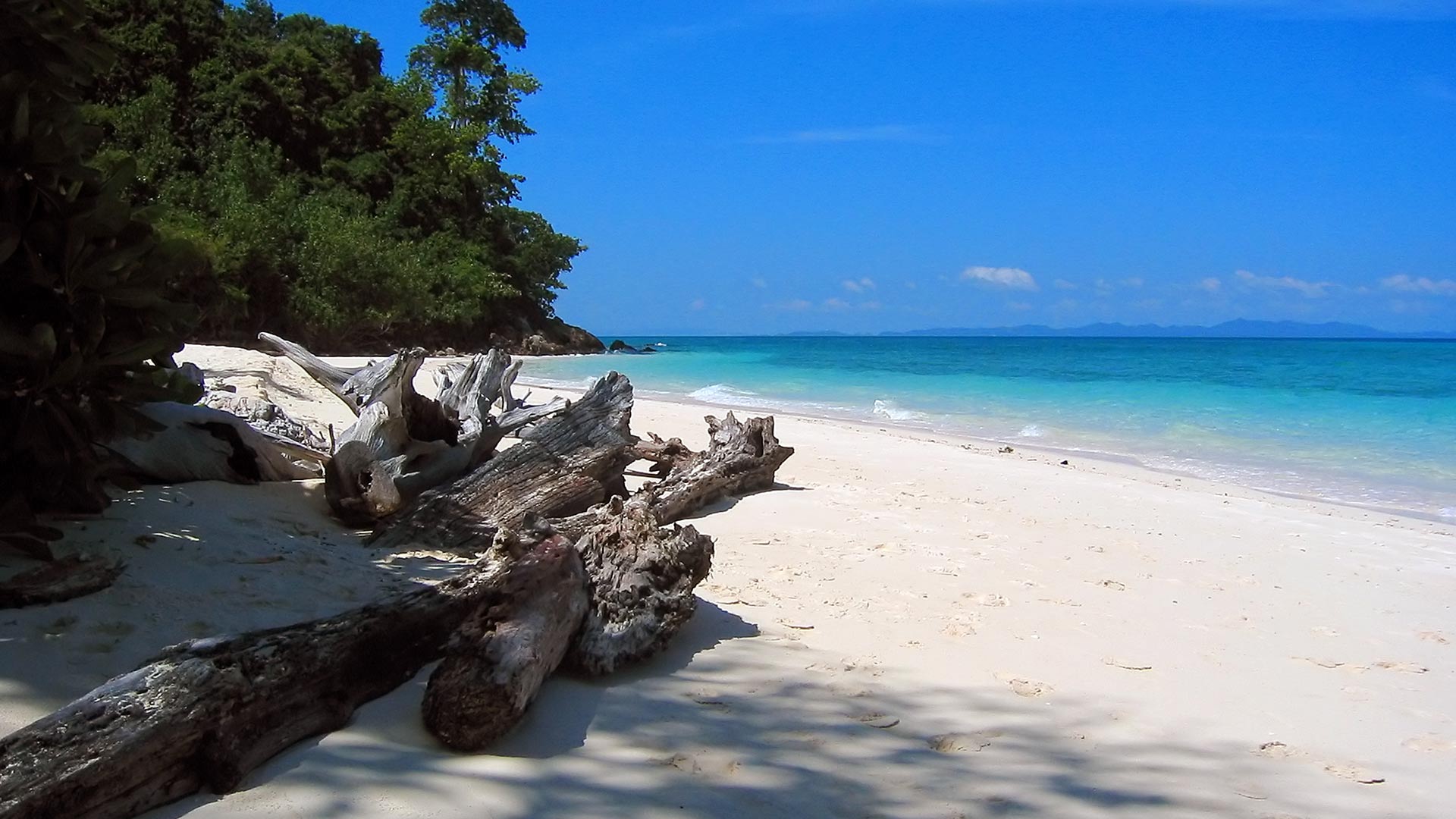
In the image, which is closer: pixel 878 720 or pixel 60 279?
pixel 878 720

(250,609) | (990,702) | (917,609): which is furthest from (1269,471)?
(250,609)

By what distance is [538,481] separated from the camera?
499 centimetres

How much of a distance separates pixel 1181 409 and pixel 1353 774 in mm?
16738

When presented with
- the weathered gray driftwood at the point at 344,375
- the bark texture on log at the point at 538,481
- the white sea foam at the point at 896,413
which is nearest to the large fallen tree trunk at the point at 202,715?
the bark texture on log at the point at 538,481

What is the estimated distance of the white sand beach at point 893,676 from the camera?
2354 millimetres

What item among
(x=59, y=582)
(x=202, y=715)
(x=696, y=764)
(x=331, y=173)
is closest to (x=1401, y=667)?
(x=696, y=764)

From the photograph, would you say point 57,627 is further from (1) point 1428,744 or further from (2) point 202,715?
(1) point 1428,744

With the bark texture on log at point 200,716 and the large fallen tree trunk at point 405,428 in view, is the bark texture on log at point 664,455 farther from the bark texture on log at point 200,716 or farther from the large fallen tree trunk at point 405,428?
the bark texture on log at point 200,716

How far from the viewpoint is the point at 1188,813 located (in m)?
2.36

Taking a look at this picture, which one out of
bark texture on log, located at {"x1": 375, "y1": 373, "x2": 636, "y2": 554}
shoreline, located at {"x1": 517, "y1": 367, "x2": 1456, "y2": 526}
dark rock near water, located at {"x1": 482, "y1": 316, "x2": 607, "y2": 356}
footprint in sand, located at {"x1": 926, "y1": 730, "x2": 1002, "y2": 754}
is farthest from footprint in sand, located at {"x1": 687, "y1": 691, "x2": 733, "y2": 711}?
dark rock near water, located at {"x1": 482, "y1": 316, "x2": 607, "y2": 356}

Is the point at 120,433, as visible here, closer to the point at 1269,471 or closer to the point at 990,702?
the point at 990,702

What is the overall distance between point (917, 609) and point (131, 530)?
10.3ft

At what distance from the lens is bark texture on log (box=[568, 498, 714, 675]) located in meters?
3.10

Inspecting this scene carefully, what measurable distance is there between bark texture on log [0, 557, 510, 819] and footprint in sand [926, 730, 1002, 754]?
53.8 inches
